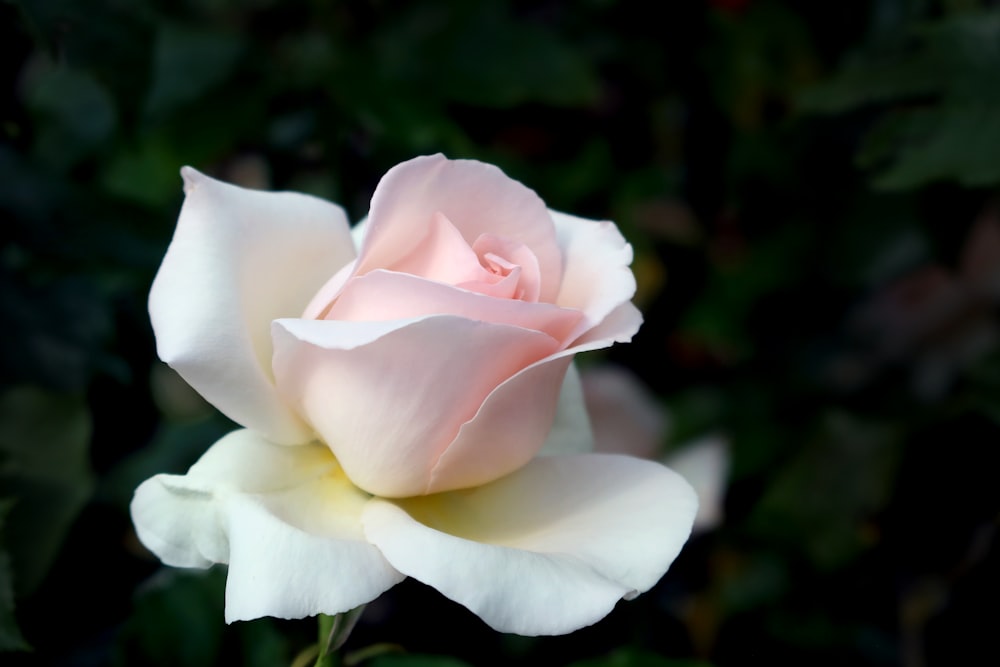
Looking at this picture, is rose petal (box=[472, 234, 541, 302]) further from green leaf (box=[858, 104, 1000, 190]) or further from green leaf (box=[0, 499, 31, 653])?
green leaf (box=[858, 104, 1000, 190])

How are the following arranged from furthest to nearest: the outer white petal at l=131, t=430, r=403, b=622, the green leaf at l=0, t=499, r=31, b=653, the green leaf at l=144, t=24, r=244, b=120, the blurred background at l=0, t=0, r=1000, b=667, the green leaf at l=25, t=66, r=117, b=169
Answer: the green leaf at l=144, t=24, r=244, b=120
the green leaf at l=25, t=66, r=117, b=169
the blurred background at l=0, t=0, r=1000, b=667
the green leaf at l=0, t=499, r=31, b=653
the outer white petal at l=131, t=430, r=403, b=622

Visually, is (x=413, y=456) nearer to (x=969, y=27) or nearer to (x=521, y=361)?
(x=521, y=361)

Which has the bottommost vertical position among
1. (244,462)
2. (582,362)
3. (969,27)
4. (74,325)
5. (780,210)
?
(582,362)

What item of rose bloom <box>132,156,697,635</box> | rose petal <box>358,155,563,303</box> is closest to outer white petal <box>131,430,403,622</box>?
rose bloom <box>132,156,697,635</box>

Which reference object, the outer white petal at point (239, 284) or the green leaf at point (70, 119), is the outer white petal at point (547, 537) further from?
the green leaf at point (70, 119)

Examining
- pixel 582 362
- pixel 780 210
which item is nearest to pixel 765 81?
pixel 780 210

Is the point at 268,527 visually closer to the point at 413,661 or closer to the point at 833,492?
the point at 413,661

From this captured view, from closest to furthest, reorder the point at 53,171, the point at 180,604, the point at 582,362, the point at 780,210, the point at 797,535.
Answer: the point at 180,604 < the point at 53,171 < the point at 797,535 < the point at 582,362 < the point at 780,210

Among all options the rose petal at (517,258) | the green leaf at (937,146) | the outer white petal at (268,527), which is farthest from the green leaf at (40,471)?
the green leaf at (937,146)
